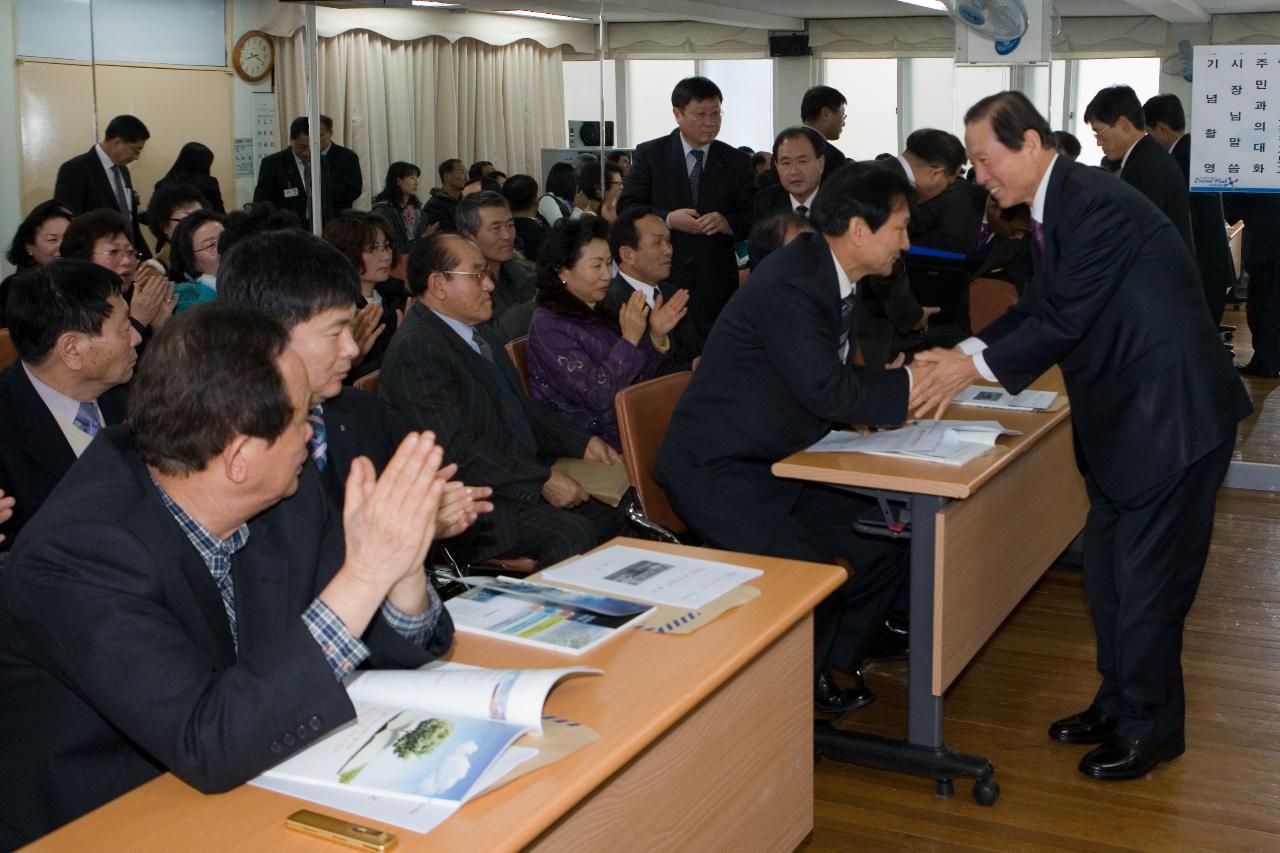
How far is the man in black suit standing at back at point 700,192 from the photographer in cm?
539

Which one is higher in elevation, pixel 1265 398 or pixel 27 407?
pixel 27 407

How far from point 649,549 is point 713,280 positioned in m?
3.26

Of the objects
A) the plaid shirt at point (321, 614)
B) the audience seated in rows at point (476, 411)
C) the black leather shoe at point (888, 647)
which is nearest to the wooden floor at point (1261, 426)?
the black leather shoe at point (888, 647)

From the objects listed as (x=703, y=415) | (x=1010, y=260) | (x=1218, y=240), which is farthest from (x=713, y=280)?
(x=1218, y=240)

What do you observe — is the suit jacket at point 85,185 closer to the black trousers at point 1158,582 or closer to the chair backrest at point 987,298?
the chair backrest at point 987,298

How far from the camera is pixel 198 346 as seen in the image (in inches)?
60.8

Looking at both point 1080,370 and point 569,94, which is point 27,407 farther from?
point 569,94

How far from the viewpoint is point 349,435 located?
7.70ft

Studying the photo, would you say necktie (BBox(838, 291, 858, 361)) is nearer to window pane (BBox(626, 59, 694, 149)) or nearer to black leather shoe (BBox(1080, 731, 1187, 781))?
black leather shoe (BBox(1080, 731, 1187, 781))

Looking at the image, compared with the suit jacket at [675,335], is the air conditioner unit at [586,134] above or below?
above

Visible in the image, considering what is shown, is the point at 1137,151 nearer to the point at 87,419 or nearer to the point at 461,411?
the point at 461,411

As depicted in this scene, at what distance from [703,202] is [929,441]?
2667 mm

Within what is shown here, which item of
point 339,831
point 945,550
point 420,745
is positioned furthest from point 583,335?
point 339,831

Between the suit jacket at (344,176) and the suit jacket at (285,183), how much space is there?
0.03 meters
